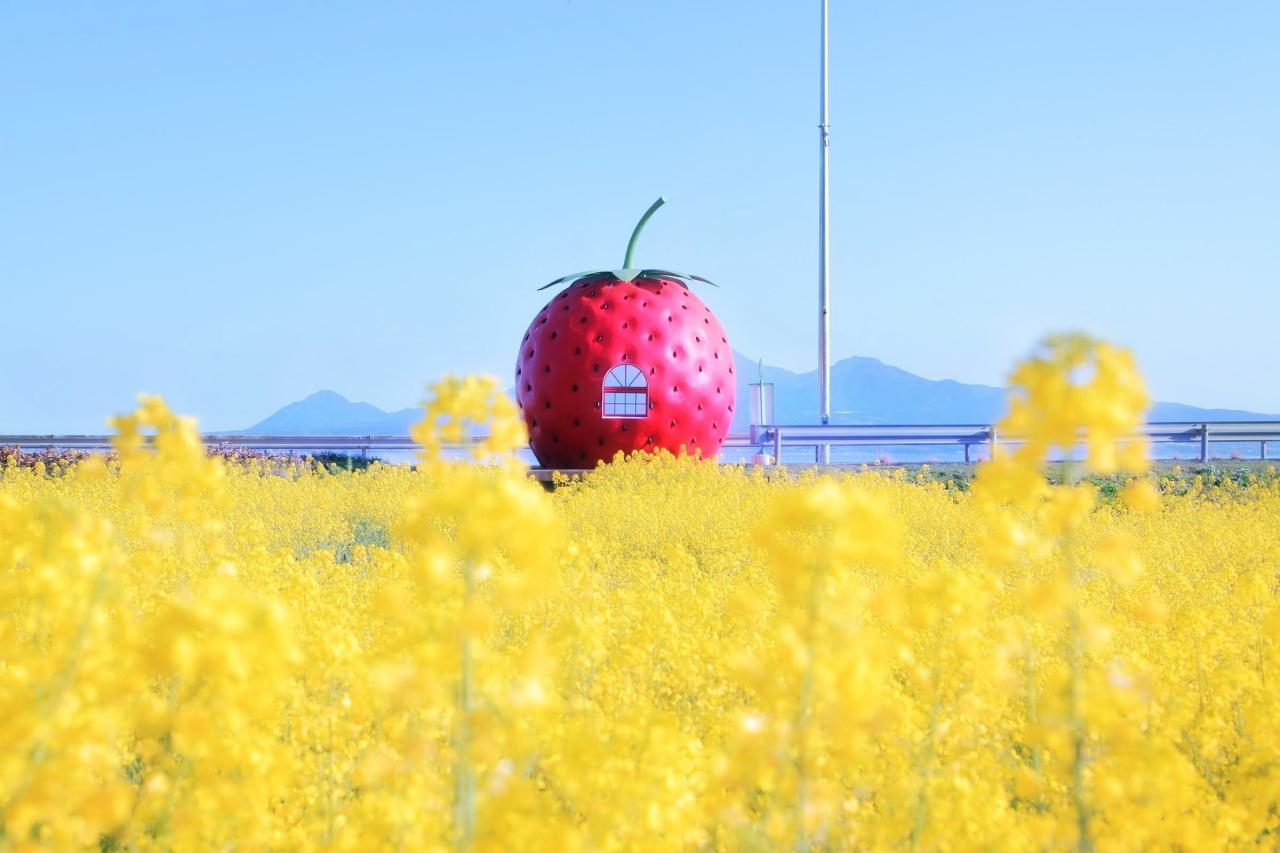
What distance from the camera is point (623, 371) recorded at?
1322 cm

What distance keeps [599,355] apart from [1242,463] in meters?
10.7

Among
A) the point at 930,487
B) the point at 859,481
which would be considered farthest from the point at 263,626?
the point at 930,487

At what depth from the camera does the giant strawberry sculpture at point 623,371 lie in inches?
519

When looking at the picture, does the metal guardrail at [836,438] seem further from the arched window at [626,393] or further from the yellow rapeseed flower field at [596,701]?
the yellow rapeseed flower field at [596,701]

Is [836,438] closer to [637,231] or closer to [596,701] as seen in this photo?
→ [637,231]

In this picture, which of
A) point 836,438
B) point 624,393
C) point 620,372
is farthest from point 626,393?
point 836,438

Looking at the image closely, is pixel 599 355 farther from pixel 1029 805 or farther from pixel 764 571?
pixel 1029 805

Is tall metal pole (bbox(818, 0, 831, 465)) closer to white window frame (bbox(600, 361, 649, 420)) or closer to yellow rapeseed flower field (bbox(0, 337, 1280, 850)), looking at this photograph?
white window frame (bbox(600, 361, 649, 420))

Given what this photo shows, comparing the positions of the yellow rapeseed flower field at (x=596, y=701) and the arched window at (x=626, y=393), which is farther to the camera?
the arched window at (x=626, y=393)

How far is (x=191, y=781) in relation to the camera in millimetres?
2820

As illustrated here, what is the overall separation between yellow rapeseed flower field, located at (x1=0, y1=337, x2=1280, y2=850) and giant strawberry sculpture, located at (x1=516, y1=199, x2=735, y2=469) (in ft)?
26.6

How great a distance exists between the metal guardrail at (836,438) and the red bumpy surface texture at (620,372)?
172 inches

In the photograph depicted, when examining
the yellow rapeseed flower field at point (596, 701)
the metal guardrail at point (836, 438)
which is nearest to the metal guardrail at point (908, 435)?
the metal guardrail at point (836, 438)

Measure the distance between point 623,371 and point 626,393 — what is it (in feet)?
1.00
